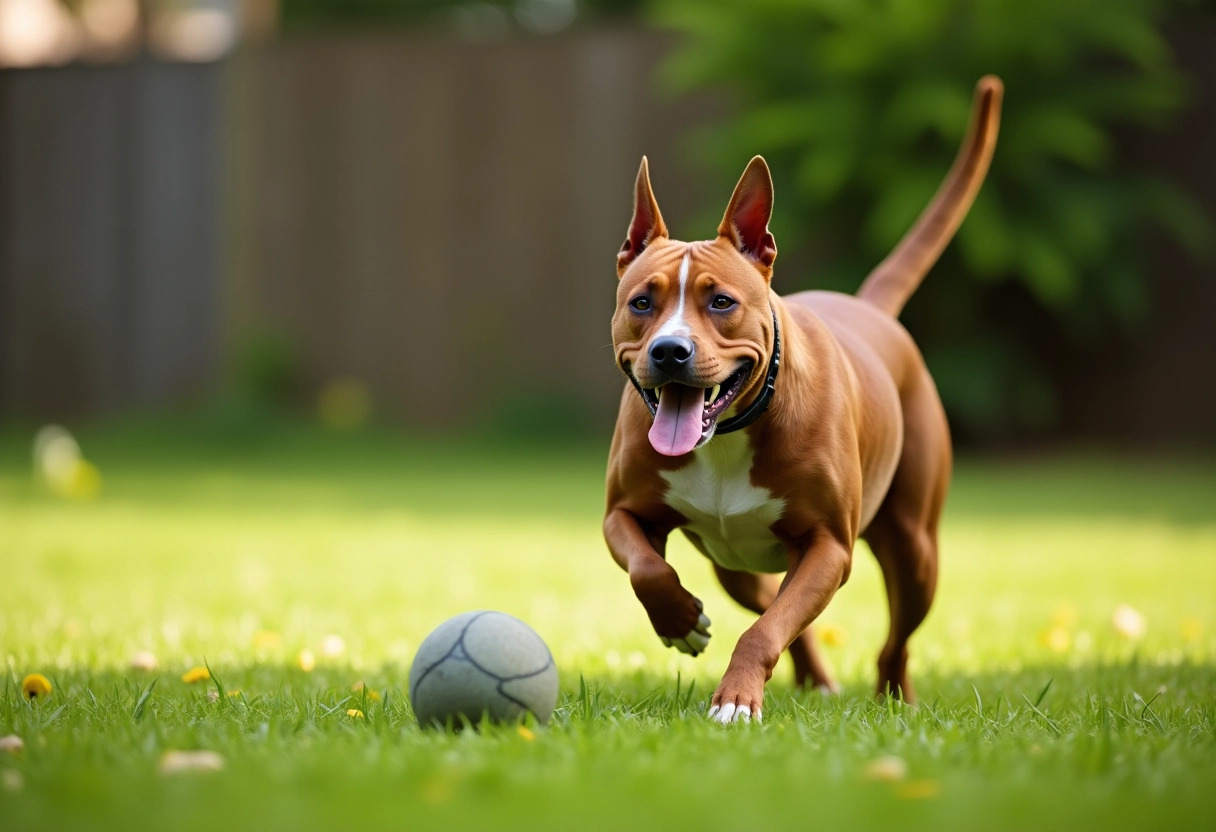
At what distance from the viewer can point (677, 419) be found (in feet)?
12.9

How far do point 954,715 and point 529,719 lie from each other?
128 cm

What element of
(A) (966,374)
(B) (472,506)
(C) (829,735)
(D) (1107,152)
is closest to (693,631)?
(C) (829,735)

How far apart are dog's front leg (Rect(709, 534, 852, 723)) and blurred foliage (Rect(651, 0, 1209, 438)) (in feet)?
31.4

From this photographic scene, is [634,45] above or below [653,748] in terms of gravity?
above

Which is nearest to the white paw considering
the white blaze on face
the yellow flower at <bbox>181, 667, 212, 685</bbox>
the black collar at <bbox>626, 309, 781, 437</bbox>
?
the black collar at <bbox>626, 309, 781, 437</bbox>

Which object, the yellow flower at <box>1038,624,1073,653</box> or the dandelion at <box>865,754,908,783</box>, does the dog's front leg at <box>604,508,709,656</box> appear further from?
the yellow flower at <box>1038,624,1073,653</box>

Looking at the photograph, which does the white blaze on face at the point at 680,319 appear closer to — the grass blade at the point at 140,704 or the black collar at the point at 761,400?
the black collar at the point at 761,400

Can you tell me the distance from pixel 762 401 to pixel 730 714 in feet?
3.14

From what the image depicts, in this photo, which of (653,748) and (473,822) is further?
(653,748)

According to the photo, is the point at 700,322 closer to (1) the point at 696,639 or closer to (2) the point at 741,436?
(2) the point at 741,436

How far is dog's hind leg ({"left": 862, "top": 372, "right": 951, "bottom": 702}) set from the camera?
4844 millimetres

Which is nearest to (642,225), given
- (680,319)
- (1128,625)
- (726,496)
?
(680,319)

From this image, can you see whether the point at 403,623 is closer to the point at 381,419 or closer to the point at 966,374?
the point at 966,374

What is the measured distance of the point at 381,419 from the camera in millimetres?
16094
